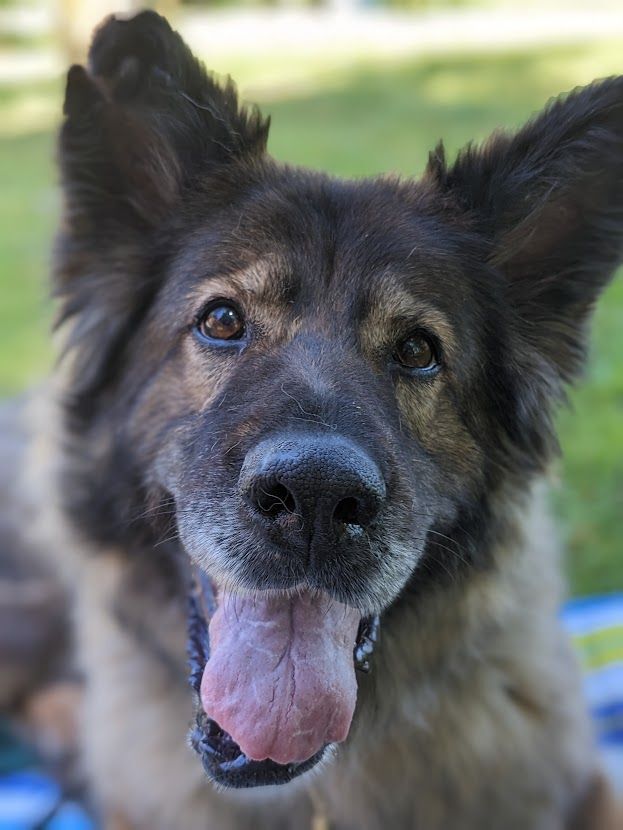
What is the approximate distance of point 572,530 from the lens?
4.91 meters

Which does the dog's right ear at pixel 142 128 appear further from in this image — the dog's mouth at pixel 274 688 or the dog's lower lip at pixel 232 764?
the dog's lower lip at pixel 232 764

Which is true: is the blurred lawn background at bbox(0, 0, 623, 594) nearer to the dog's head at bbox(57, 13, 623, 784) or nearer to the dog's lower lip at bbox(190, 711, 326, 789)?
the dog's head at bbox(57, 13, 623, 784)

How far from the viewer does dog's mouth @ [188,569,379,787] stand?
2.38m

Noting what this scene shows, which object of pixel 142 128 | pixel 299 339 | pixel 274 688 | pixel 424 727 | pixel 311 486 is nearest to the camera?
pixel 311 486

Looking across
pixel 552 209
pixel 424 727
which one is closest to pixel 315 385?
pixel 552 209

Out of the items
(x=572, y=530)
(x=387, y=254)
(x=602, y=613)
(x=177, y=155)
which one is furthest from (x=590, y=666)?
(x=177, y=155)

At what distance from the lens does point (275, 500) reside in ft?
7.17

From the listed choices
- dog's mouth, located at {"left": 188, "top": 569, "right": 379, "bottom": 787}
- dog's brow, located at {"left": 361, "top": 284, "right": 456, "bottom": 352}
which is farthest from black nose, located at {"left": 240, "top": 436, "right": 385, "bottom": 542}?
dog's brow, located at {"left": 361, "top": 284, "right": 456, "bottom": 352}

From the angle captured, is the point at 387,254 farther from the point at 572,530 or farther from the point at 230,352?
the point at 572,530

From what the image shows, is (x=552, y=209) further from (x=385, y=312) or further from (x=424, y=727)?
(x=424, y=727)

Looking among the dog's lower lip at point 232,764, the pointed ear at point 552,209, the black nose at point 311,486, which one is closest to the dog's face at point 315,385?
the black nose at point 311,486

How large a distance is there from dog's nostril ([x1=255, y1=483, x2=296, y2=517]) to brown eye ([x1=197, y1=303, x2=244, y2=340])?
2.15 ft

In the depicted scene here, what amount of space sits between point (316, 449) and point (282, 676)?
0.66m

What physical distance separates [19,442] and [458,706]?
8.92ft
